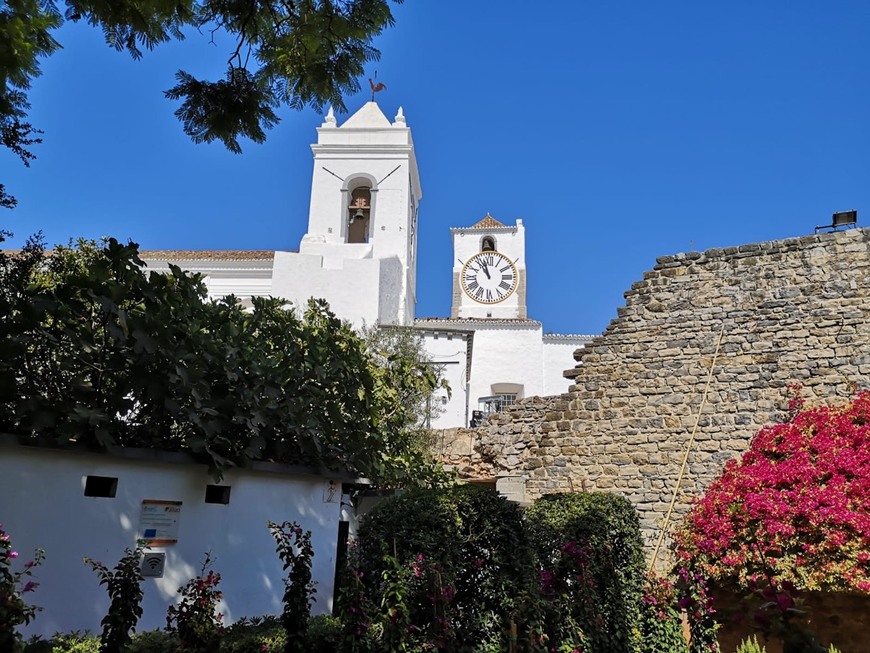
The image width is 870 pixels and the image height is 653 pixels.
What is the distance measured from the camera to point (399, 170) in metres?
28.7

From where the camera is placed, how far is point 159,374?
21.5 feet

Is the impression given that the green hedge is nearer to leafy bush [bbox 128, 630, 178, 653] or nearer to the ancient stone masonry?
leafy bush [bbox 128, 630, 178, 653]

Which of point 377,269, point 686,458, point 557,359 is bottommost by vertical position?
point 686,458

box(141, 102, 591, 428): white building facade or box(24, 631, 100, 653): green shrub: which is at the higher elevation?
box(141, 102, 591, 428): white building facade

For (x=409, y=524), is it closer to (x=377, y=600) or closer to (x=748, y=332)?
(x=377, y=600)

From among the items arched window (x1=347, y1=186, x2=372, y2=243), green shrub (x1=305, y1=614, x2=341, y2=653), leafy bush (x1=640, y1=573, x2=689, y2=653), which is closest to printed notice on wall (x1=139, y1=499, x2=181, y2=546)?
green shrub (x1=305, y1=614, x2=341, y2=653)

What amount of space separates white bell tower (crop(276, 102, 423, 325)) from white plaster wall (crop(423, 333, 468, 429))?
2137 mm

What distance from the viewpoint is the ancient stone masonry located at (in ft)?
30.6

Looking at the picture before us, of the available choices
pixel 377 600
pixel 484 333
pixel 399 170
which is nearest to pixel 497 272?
A: pixel 484 333

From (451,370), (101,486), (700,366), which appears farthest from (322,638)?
(451,370)

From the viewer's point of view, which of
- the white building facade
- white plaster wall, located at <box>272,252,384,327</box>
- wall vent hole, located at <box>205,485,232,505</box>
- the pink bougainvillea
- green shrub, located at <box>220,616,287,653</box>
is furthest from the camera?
the white building facade

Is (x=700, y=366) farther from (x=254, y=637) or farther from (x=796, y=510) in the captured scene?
(x=254, y=637)

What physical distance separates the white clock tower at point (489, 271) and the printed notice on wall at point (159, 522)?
29622 millimetres

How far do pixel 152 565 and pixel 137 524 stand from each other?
0.42 meters
